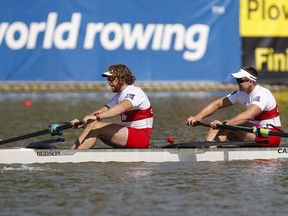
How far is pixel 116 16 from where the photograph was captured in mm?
30094

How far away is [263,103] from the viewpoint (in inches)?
659

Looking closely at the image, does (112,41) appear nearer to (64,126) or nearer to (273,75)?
(273,75)

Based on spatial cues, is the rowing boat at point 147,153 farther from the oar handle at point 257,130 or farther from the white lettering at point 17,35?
the white lettering at point 17,35

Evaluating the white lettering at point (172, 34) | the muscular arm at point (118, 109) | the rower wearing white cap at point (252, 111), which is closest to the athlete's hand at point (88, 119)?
the muscular arm at point (118, 109)

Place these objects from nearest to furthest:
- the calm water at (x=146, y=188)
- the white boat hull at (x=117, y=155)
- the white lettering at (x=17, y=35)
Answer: the calm water at (x=146, y=188)
the white boat hull at (x=117, y=155)
the white lettering at (x=17, y=35)

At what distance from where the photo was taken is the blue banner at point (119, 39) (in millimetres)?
29797

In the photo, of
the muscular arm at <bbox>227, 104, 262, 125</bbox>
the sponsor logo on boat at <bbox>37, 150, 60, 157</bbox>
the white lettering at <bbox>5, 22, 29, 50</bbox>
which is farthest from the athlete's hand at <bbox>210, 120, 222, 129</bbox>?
the white lettering at <bbox>5, 22, 29, 50</bbox>

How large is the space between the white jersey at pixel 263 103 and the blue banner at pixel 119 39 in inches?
514

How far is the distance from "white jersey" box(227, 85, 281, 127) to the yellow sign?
43.8 ft

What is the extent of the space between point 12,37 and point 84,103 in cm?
336

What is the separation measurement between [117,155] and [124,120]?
75 cm

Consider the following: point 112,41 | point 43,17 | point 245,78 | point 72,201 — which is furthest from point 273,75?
point 72,201

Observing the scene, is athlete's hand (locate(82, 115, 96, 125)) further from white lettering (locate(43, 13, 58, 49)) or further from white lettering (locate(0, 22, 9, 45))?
white lettering (locate(0, 22, 9, 45))

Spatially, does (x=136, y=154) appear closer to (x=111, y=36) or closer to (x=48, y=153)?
(x=48, y=153)
